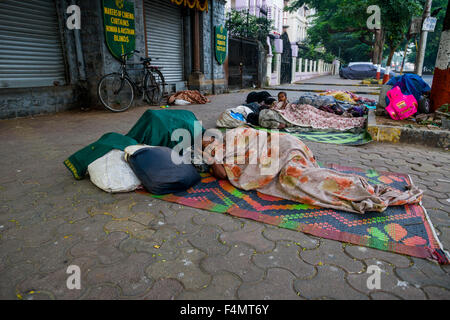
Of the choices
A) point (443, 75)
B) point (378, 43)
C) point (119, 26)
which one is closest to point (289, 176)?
point (443, 75)

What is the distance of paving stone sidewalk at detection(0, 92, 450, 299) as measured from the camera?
5.18 feet

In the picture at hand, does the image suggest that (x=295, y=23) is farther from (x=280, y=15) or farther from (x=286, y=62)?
(x=286, y=62)

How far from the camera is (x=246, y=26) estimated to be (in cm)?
1655

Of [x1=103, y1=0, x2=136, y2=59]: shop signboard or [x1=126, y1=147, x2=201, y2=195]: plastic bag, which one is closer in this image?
[x1=126, y1=147, x2=201, y2=195]: plastic bag

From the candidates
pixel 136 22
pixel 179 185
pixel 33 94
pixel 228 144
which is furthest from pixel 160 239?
pixel 136 22

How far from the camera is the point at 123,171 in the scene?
2777 mm

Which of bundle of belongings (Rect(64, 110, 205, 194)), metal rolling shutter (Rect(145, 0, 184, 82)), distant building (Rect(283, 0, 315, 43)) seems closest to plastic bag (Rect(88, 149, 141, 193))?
bundle of belongings (Rect(64, 110, 205, 194))

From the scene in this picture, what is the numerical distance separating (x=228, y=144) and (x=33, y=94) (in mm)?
5310

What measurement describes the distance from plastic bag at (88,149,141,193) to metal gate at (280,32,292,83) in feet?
55.6

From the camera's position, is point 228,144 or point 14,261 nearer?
point 14,261

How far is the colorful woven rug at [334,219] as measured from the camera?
2.00 meters

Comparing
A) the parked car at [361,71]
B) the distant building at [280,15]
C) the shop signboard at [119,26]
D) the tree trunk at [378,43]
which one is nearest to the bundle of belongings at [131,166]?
the shop signboard at [119,26]

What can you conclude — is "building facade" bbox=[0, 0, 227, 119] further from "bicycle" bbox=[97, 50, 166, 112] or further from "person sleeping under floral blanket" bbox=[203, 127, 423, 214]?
"person sleeping under floral blanket" bbox=[203, 127, 423, 214]
